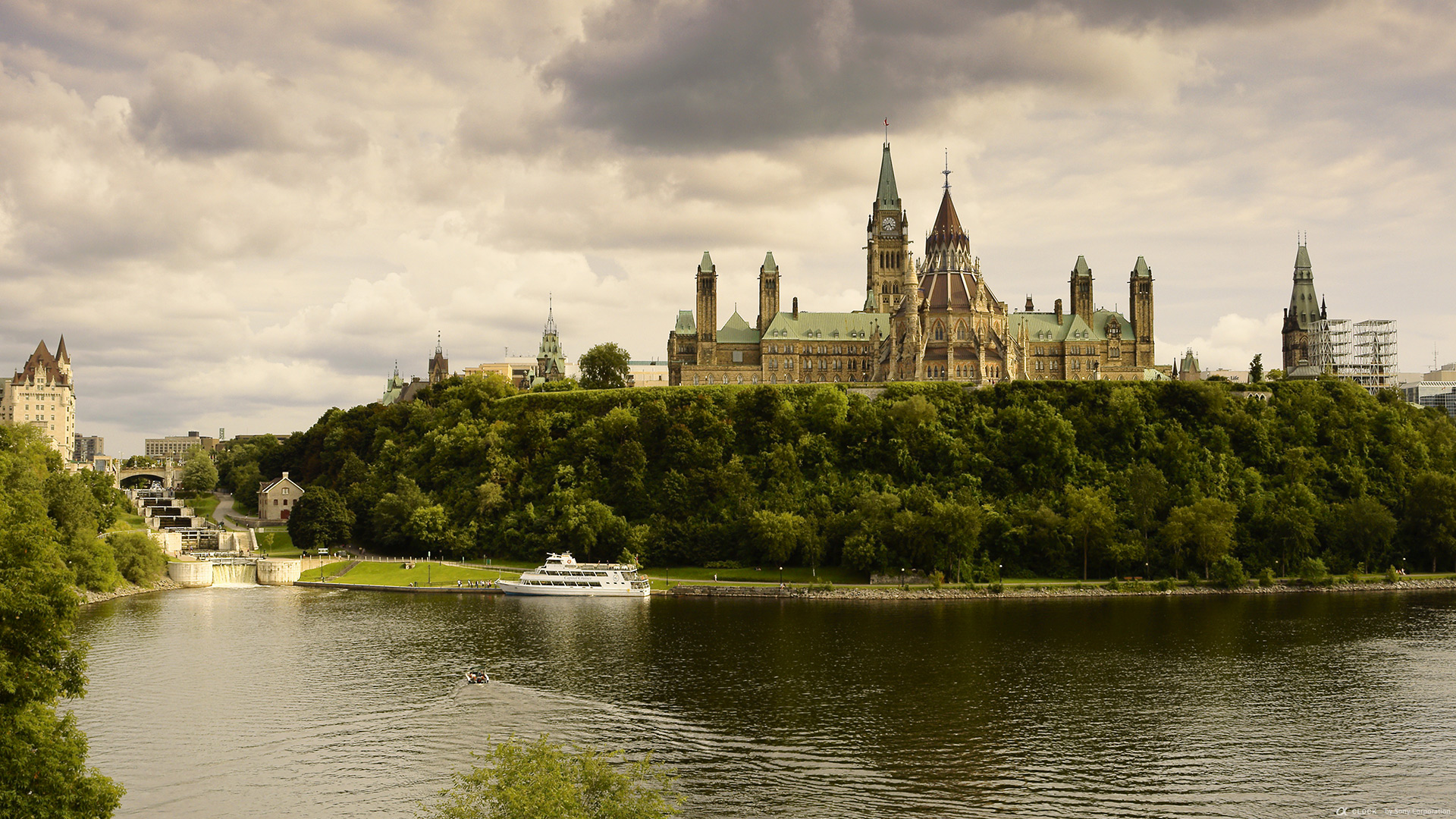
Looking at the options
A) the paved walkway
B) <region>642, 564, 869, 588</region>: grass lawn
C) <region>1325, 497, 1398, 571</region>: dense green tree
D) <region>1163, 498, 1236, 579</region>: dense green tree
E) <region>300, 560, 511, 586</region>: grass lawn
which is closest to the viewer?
<region>1163, 498, 1236, 579</region>: dense green tree

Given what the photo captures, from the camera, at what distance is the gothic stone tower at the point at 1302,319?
195m

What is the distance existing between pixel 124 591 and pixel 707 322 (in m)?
88.7

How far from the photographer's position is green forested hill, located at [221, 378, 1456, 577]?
319 ft

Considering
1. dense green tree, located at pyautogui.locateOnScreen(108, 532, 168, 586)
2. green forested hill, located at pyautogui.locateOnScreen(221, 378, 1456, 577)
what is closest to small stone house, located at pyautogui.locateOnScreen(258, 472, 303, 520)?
green forested hill, located at pyautogui.locateOnScreen(221, 378, 1456, 577)

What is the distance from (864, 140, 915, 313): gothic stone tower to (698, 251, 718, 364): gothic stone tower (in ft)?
93.1

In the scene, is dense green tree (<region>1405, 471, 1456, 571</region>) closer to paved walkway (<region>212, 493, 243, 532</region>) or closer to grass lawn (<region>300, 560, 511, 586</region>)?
grass lawn (<region>300, 560, 511, 586</region>)

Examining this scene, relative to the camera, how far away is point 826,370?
158250 millimetres

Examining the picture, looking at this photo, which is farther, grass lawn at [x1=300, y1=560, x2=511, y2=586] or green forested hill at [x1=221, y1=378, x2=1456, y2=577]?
grass lawn at [x1=300, y1=560, x2=511, y2=586]

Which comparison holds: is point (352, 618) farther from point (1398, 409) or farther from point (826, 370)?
point (1398, 409)

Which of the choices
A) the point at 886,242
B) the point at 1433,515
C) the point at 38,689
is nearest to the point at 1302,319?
the point at 886,242

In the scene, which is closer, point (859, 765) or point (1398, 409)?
point (859, 765)

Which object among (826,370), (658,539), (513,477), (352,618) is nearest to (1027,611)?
(658,539)

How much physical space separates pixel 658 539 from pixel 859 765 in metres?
61.3

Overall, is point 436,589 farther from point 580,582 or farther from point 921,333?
point 921,333
